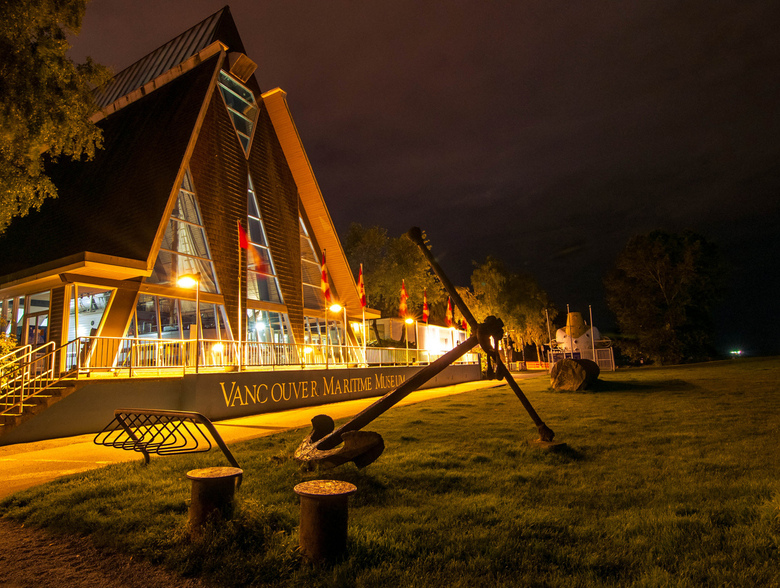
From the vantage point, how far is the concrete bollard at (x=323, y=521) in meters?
3.46

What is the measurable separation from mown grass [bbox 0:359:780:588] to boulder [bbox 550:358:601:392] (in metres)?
9.51

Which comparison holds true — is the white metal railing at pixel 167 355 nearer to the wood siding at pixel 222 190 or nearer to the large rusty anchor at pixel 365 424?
the wood siding at pixel 222 190

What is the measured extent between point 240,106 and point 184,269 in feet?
33.3

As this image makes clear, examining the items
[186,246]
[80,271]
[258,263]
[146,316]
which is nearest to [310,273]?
[258,263]

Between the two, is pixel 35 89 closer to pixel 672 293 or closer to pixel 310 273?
pixel 310 273

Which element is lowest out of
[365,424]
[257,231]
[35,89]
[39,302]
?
[365,424]

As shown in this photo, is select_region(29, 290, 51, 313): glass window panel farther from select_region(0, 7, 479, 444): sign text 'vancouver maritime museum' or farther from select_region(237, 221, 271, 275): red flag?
select_region(237, 221, 271, 275): red flag

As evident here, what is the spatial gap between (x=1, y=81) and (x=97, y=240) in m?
6.86

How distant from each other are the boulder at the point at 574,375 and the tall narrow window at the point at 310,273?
1234 centimetres

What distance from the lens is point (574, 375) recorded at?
18.4 m

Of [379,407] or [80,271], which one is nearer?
[379,407]

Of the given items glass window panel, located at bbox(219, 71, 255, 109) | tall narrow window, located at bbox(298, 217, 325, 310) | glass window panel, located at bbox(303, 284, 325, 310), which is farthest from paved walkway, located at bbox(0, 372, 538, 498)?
glass window panel, located at bbox(219, 71, 255, 109)

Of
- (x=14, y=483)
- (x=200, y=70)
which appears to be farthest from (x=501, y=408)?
(x=200, y=70)

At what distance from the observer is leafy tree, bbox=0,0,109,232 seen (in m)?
11.6
